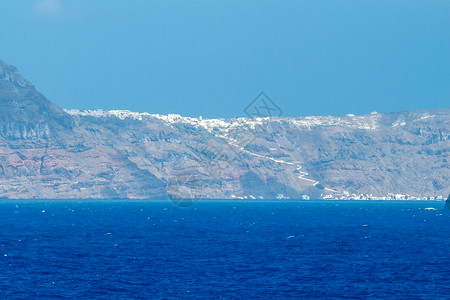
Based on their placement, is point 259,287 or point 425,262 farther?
point 425,262

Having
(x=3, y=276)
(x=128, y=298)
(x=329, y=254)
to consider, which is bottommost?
(x=128, y=298)

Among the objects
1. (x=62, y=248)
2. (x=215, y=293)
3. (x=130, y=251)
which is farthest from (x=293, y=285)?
(x=62, y=248)

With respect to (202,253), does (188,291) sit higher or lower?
lower

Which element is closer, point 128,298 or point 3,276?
point 128,298

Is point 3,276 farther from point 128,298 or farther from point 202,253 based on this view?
point 202,253

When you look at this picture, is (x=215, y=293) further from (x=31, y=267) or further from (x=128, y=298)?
(x=31, y=267)

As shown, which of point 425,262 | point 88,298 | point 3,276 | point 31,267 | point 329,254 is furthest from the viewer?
point 329,254

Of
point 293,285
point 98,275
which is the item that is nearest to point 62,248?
point 98,275

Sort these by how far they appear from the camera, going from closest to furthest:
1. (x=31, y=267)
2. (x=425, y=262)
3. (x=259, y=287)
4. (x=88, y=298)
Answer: (x=88, y=298)
(x=259, y=287)
(x=31, y=267)
(x=425, y=262)

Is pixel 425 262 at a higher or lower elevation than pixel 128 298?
higher
